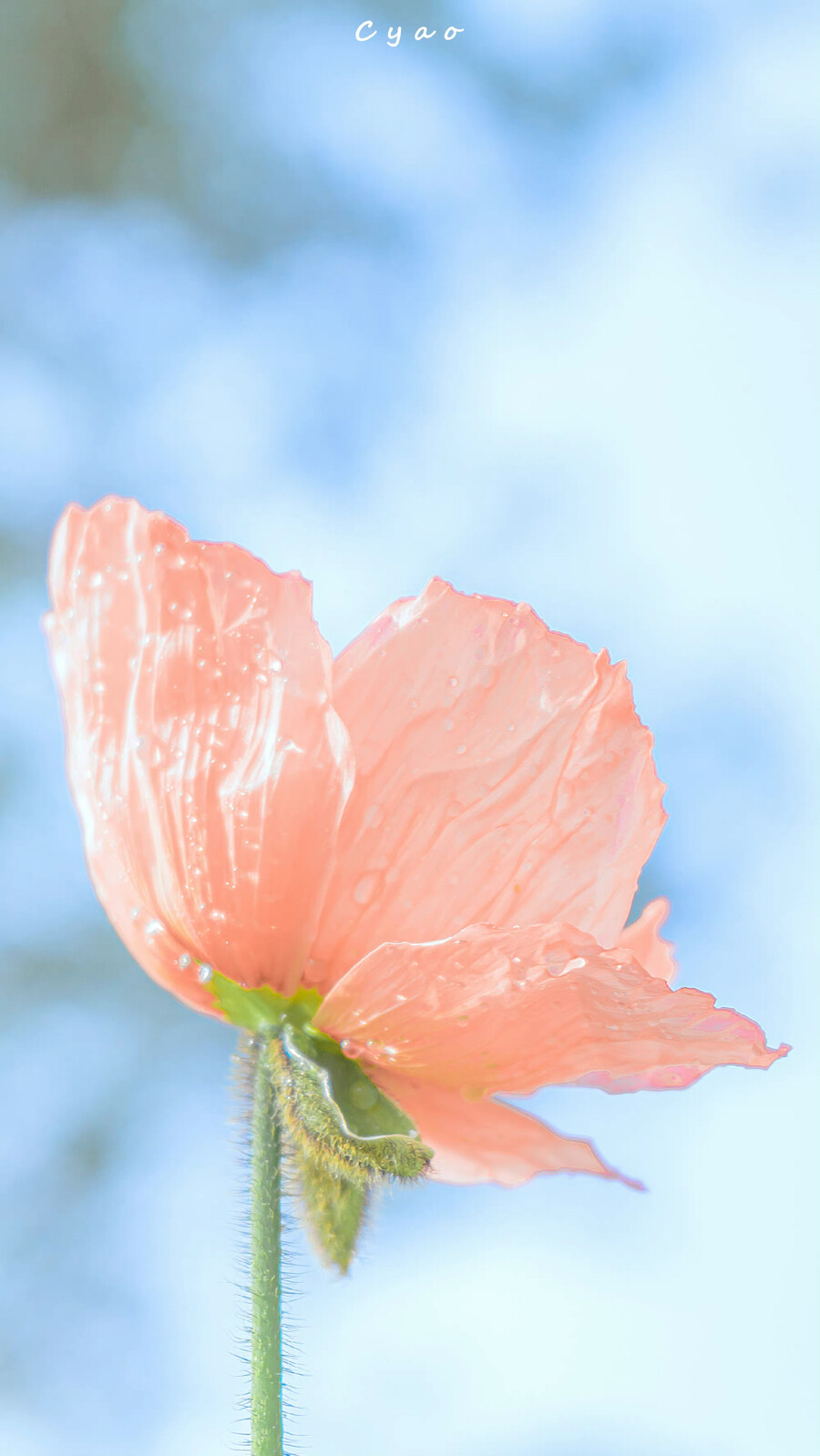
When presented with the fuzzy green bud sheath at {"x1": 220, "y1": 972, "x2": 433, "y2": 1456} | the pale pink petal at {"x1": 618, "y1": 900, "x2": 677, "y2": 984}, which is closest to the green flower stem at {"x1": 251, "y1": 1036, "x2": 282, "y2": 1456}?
the fuzzy green bud sheath at {"x1": 220, "y1": 972, "x2": 433, "y2": 1456}

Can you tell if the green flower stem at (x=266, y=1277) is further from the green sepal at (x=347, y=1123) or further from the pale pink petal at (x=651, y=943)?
the pale pink petal at (x=651, y=943)

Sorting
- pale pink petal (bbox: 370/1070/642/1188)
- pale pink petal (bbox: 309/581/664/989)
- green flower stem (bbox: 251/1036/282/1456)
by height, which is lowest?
green flower stem (bbox: 251/1036/282/1456)

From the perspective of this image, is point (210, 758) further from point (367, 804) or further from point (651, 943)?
point (651, 943)

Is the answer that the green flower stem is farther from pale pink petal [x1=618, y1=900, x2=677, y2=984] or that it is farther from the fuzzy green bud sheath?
pale pink petal [x1=618, y1=900, x2=677, y2=984]

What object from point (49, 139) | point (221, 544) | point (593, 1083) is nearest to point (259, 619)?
point (221, 544)

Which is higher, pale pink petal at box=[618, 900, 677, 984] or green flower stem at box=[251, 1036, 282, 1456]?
pale pink petal at box=[618, 900, 677, 984]

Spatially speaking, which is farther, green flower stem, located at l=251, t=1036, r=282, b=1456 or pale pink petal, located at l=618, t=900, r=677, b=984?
pale pink petal, located at l=618, t=900, r=677, b=984
